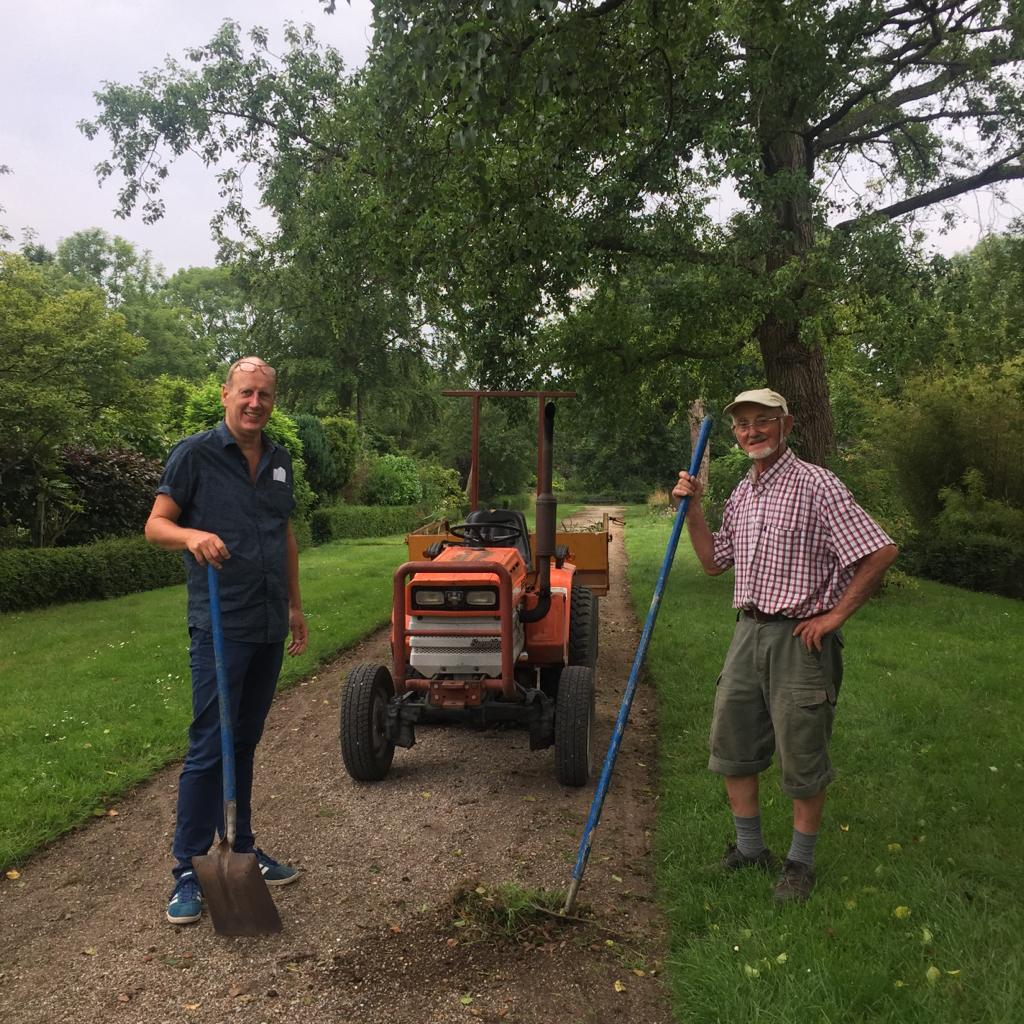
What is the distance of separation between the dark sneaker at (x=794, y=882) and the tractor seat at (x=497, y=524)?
2.60 metres

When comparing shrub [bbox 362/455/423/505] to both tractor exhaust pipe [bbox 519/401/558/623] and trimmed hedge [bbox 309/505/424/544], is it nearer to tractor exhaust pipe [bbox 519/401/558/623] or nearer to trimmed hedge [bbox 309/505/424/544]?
trimmed hedge [bbox 309/505/424/544]

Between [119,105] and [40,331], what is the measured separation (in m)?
7.51

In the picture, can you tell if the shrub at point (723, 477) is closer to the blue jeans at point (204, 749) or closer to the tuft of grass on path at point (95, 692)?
the tuft of grass on path at point (95, 692)

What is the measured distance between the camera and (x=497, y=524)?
545cm

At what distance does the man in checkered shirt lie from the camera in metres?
2.91

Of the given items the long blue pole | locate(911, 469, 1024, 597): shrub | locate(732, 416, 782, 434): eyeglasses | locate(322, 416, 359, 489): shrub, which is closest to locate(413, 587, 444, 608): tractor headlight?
the long blue pole

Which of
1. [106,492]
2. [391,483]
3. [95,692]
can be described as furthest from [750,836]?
[391,483]

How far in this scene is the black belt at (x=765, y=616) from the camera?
3.02 m

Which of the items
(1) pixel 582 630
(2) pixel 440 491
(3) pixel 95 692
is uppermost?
(1) pixel 582 630

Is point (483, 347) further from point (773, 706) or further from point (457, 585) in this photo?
point (773, 706)

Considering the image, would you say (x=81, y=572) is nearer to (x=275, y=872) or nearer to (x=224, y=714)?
(x=275, y=872)

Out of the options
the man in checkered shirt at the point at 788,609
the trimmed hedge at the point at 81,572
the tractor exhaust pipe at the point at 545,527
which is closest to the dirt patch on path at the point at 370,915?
the man in checkered shirt at the point at 788,609

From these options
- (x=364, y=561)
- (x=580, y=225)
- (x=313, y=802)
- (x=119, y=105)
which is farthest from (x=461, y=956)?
(x=119, y=105)

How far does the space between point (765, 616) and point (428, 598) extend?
1.90 meters
